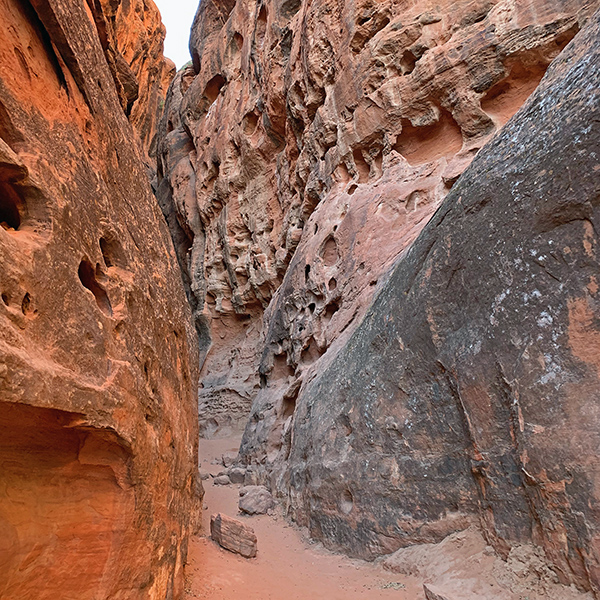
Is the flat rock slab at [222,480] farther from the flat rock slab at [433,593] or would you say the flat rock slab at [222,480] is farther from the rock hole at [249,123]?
the rock hole at [249,123]

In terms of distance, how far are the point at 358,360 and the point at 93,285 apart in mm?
3790

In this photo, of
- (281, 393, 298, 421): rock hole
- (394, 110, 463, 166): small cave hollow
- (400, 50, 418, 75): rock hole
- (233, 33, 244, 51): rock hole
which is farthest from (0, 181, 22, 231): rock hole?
(233, 33, 244, 51): rock hole

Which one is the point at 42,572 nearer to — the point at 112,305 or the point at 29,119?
the point at 112,305

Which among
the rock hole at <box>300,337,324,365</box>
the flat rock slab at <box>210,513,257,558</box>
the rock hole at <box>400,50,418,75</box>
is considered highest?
the rock hole at <box>400,50,418,75</box>

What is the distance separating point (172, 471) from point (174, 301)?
190 centimetres

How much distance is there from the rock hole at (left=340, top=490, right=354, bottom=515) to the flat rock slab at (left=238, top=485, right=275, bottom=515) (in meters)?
2.15

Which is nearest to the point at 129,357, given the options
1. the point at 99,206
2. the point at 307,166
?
the point at 99,206

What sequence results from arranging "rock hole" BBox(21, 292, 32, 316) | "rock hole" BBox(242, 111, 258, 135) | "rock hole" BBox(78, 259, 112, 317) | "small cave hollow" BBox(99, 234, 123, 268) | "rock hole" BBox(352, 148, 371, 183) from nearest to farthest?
"rock hole" BBox(21, 292, 32, 316)
"rock hole" BBox(78, 259, 112, 317)
"small cave hollow" BBox(99, 234, 123, 268)
"rock hole" BBox(352, 148, 371, 183)
"rock hole" BBox(242, 111, 258, 135)

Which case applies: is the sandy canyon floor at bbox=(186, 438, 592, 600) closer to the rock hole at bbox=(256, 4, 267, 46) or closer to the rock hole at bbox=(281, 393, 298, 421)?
the rock hole at bbox=(281, 393, 298, 421)

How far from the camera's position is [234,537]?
5.88m

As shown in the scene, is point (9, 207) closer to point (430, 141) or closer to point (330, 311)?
point (330, 311)

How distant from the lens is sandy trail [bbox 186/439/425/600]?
4809 millimetres

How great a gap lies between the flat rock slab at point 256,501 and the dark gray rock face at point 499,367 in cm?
161

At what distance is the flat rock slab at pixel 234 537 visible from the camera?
19.2 feet
